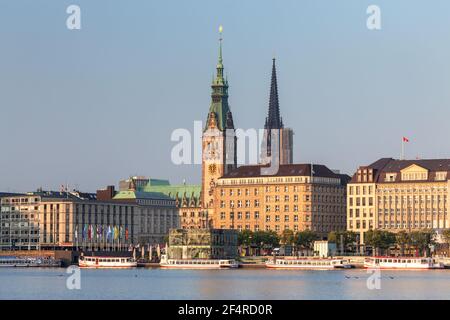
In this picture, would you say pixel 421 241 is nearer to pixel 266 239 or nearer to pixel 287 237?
pixel 287 237

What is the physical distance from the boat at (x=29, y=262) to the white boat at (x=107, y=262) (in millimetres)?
6374

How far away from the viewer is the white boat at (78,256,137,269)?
174125 mm

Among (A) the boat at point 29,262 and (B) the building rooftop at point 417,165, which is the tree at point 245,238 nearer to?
(B) the building rooftop at point 417,165

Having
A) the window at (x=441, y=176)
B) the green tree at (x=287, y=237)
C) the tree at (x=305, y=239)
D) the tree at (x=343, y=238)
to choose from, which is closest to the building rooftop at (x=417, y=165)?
the window at (x=441, y=176)

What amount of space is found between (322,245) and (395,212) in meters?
17.9

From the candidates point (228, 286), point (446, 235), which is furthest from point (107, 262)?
point (228, 286)

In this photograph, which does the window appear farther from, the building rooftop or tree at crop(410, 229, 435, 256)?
tree at crop(410, 229, 435, 256)

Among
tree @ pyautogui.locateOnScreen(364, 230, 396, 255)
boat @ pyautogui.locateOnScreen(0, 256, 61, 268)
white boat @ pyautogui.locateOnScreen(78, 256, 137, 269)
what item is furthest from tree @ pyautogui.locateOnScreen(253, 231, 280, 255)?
boat @ pyautogui.locateOnScreen(0, 256, 61, 268)

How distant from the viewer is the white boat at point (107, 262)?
174125mm

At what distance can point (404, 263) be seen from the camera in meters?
161

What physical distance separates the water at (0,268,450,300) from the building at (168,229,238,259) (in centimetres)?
2901
